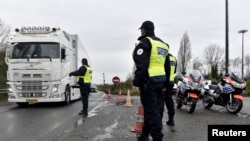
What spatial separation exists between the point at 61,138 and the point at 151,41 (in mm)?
2928

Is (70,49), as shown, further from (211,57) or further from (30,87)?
(211,57)

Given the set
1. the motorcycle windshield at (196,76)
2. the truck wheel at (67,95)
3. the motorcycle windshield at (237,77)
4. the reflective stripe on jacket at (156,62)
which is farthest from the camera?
the truck wheel at (67,95)

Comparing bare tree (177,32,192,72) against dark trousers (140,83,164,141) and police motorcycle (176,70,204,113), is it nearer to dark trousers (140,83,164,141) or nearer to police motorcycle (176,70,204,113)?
police motorcycle (176,70,204,113)

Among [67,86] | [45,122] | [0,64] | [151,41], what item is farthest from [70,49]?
[151,41]

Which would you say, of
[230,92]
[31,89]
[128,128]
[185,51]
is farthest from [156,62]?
[185,51]

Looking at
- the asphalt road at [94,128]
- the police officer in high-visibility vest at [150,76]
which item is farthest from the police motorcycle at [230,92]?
the police officer in high-visibility vest at [150,76]

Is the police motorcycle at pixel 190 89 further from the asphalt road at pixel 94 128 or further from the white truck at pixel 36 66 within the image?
the white truck at pixel 36 66

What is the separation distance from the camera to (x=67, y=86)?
1647cm

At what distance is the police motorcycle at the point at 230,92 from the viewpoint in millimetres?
11859

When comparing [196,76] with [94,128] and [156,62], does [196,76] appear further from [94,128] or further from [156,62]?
[156,62]

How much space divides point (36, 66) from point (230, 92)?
24.9 ft

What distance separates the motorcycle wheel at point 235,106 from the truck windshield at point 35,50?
7180mm

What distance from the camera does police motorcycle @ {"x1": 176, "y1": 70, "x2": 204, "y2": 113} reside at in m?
12.1

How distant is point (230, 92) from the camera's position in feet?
39.3
